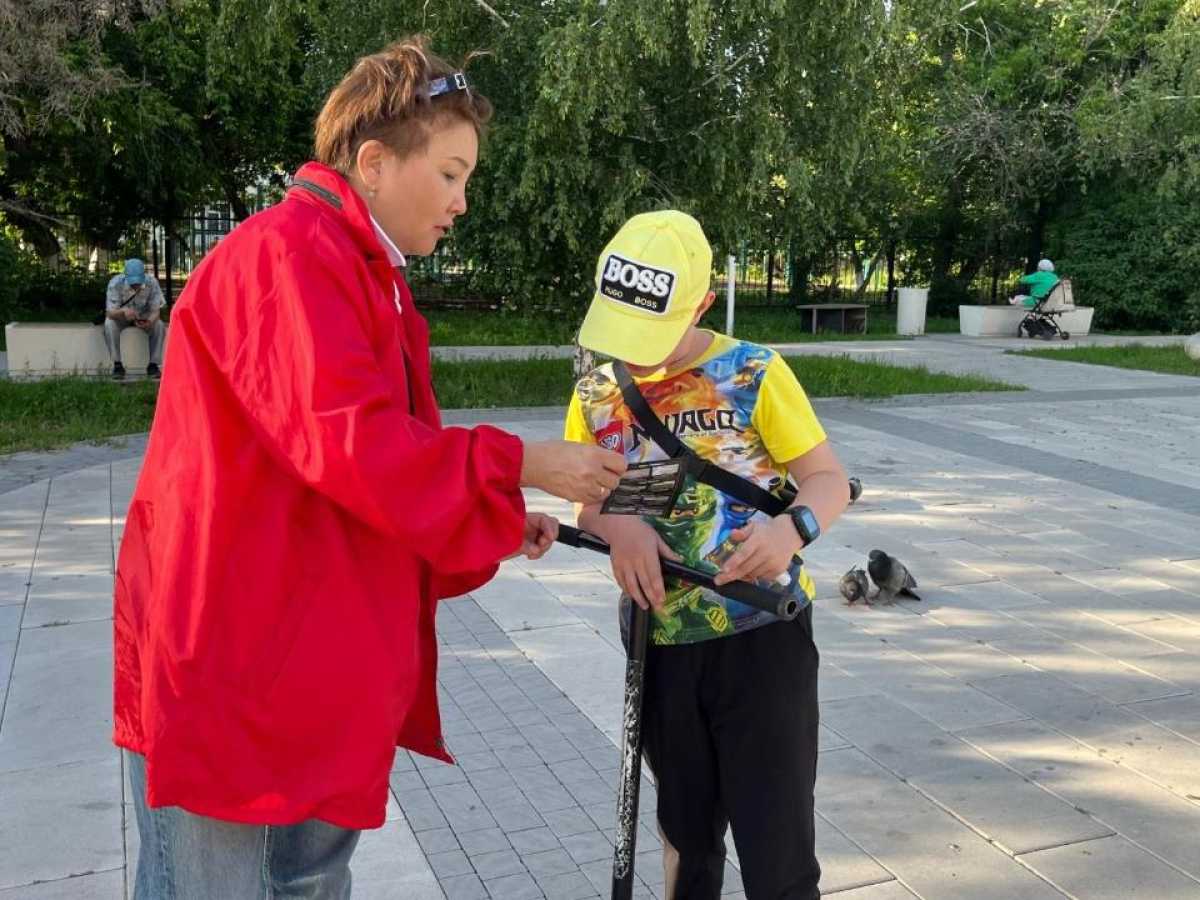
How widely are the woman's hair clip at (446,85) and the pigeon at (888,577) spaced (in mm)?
4022

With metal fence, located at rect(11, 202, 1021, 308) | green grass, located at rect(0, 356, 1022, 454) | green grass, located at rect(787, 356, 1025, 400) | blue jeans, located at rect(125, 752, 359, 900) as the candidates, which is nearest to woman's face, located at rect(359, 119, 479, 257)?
blue jeans, located at rect(125, 752, 359, 900)

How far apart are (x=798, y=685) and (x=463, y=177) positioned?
1078 mm

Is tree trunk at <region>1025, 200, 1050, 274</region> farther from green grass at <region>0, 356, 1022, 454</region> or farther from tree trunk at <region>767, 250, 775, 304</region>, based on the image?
green grass at <region>0, 356, 1022, 454</region>

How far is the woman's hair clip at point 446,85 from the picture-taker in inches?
68.9

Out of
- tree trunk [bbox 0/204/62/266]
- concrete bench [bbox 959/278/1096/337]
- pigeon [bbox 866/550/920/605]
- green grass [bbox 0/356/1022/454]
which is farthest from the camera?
concrete bench [bbox 959/278/1096/337]

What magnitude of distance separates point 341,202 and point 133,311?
1210 cm

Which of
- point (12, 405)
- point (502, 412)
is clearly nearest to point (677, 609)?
point (502, 412)

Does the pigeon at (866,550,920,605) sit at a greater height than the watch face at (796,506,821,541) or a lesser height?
lesser

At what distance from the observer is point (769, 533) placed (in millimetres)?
2045

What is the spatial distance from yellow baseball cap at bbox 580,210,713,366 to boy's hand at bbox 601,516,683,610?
284mm

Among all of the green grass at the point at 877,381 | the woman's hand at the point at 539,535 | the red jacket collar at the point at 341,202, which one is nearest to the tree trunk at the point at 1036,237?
the green grass at the point at 877,381

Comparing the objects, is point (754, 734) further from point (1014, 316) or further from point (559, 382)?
point (1014, 316)

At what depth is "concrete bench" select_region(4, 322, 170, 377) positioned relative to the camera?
42.6 feet

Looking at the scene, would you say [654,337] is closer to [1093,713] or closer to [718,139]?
[1093,713]
